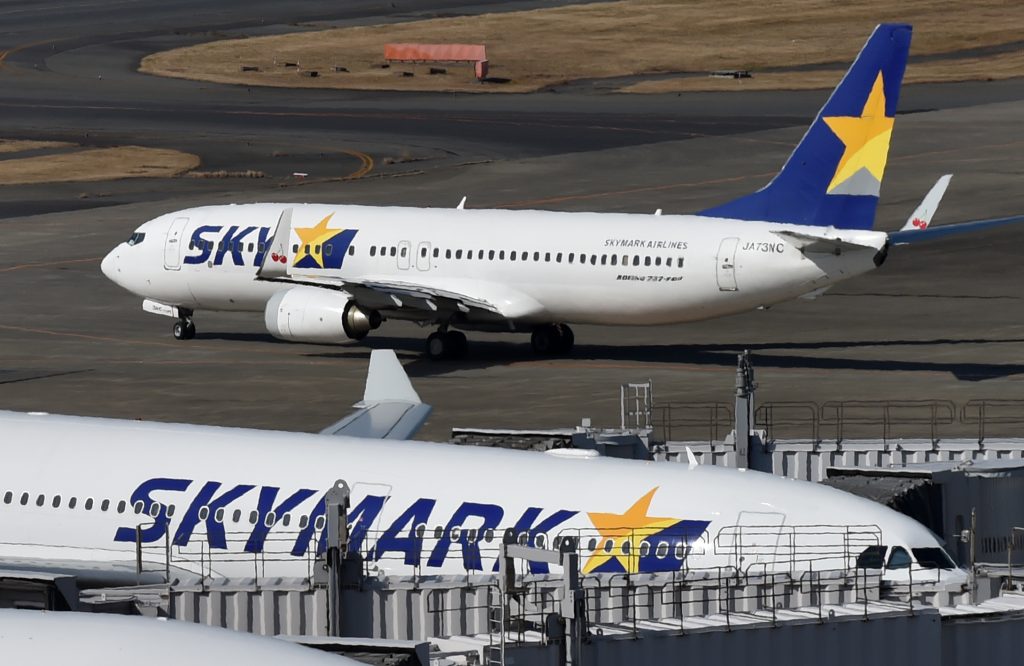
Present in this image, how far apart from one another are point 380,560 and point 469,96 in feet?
391

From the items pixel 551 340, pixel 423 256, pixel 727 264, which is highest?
pixel 423 256

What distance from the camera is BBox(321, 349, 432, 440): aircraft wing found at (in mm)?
42500

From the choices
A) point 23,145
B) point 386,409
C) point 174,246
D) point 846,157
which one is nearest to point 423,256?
point 174,246

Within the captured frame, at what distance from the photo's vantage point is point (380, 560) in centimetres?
3259

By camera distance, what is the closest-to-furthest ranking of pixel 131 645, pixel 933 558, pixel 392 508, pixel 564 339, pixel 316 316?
pixel 131 645, pixel 933 558, pixel 392 508, pixel 316 316, pixel 564 339

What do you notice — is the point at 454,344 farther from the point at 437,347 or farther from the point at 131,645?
the point at 131,645

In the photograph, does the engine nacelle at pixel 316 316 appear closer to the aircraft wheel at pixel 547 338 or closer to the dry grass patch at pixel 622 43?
the aircraft wheel at pixel 547 338

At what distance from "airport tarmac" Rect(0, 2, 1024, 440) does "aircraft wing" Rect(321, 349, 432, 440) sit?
10291 mm

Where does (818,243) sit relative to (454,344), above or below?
above

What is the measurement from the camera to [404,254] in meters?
66.1

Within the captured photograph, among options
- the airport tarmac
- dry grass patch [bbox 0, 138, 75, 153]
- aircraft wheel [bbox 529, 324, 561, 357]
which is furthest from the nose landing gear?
dry grass patch [bbox 0, 138, 75, 153]

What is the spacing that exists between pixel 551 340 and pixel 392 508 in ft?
111

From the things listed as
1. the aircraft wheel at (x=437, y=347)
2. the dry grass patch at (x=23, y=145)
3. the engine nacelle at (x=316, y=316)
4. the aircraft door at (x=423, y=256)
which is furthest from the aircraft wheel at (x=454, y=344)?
the dry grass patch at (x=23, y=145)

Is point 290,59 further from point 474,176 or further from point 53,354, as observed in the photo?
point 53,354
